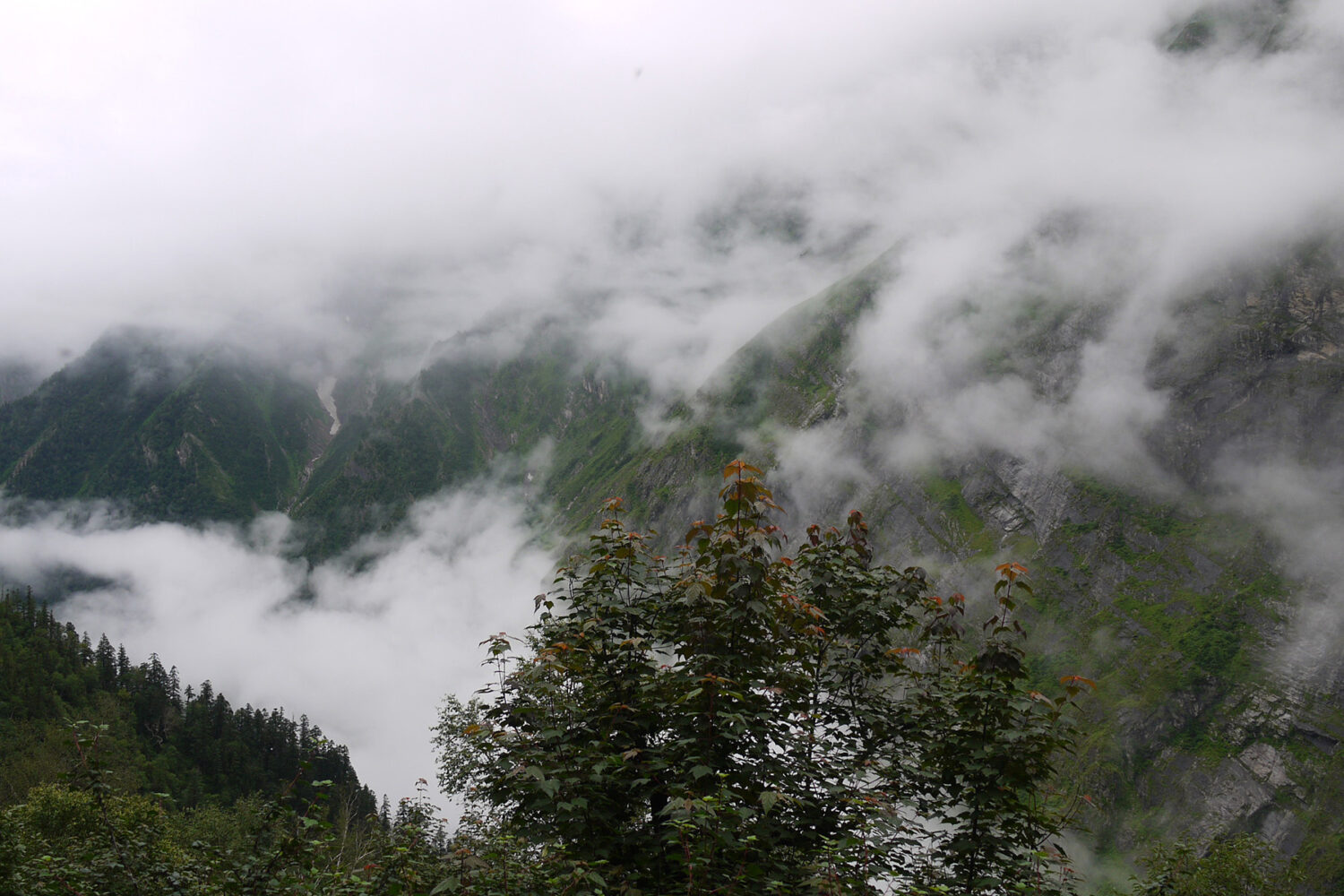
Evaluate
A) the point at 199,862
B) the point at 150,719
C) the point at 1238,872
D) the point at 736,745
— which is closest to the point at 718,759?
the point at 736,745

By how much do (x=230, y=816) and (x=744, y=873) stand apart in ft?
356

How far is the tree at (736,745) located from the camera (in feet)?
30.8

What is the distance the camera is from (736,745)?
1039 cm

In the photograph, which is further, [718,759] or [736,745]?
[736,745]

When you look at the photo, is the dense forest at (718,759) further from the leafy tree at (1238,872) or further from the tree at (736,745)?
the leafy tree at (1238,872)

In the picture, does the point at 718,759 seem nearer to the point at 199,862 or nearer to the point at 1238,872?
the point at 199,862

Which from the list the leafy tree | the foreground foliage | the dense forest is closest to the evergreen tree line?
the leafy tree

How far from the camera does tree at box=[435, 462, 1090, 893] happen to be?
9.38m

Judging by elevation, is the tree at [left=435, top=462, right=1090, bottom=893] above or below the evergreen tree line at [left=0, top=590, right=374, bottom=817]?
below

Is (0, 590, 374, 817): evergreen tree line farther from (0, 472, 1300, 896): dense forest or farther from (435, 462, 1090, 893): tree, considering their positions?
(435, 462, 1090, 893): tree

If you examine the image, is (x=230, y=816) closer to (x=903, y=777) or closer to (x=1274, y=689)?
(x=903, y=777)

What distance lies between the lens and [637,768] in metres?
9.78

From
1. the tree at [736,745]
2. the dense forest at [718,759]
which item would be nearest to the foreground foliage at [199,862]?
the dense forest at [718,759]

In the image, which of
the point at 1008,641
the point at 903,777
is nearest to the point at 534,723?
the point at 903,777
